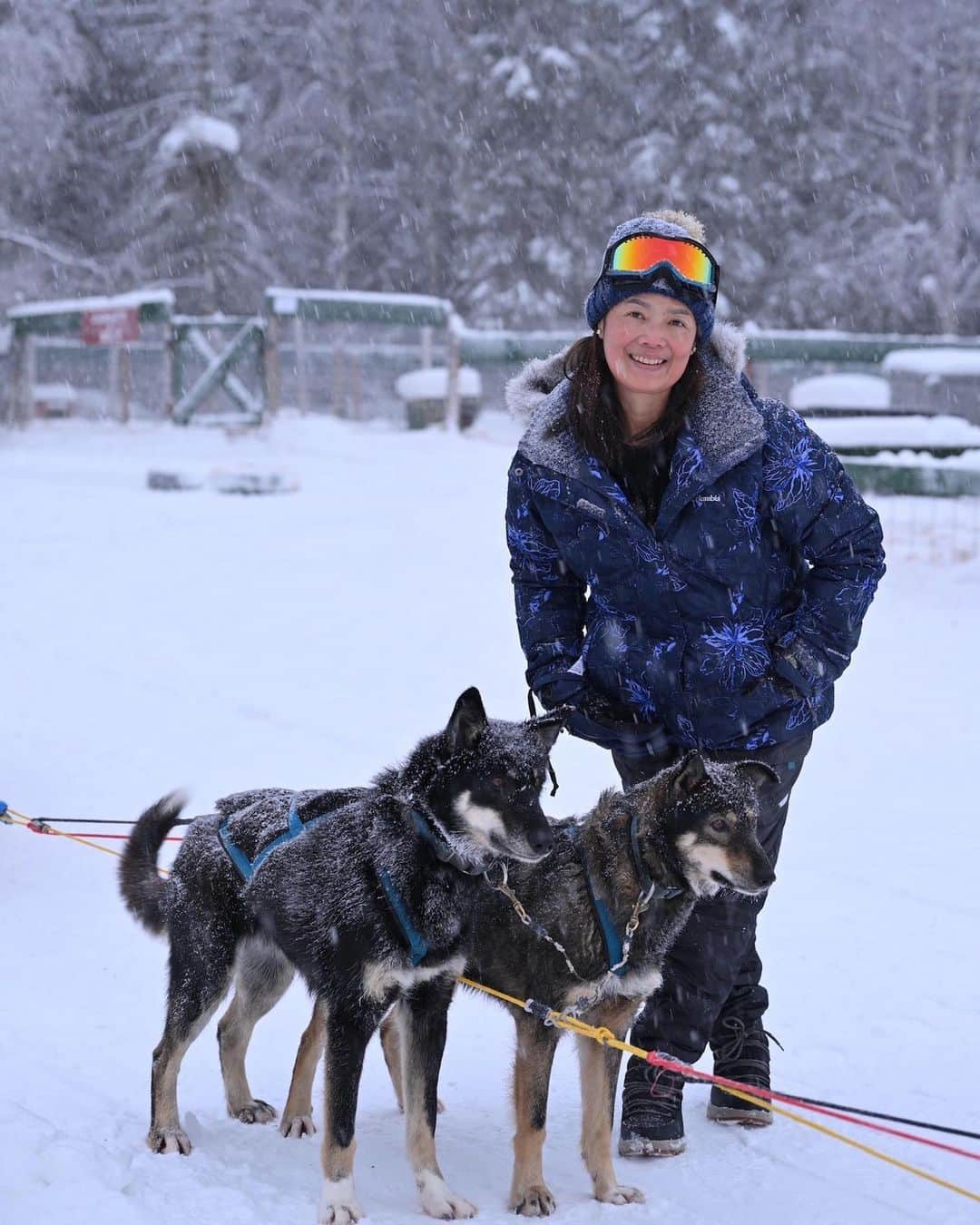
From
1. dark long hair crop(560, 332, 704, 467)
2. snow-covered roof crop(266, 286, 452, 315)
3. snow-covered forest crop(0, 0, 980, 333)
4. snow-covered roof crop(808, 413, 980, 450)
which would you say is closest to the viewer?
dark long hair crop(560, 332, 704, 467)

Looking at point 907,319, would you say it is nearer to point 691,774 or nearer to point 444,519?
point 444,519

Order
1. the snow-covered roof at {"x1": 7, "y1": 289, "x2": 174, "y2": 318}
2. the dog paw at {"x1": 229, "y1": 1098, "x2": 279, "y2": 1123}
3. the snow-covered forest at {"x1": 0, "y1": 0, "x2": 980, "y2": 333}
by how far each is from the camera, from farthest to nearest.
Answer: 1. the snow-covered forest at {"x1": 0, "y1": 0, "x2": 980, "y2": 333}
2. the snow-covered roof at {"x1": 7, "y1": 289, "x2": 174, "y2": 318}
3. the dog paw at {"x1": 229, "y1": 1098, "x2": 279, "y2": 1123}

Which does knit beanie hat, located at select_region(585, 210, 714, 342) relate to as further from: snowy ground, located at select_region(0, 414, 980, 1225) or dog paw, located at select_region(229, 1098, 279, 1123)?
dog paw, located at select_region(229, 1098, 279, 1123)

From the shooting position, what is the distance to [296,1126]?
3.58 metres

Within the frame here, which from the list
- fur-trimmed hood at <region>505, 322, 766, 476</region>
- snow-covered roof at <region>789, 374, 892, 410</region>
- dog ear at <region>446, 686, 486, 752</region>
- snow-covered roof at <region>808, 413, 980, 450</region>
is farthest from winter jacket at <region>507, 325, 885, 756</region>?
snow-covered roof at <region>789, 374, 892, 410</region>

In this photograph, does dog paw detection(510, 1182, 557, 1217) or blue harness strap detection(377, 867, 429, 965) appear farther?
dog paw detection(510, 1182, 557, 1217)

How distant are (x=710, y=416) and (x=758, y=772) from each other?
0.92 m

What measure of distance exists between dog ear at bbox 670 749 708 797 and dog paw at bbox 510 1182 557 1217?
1.05 m

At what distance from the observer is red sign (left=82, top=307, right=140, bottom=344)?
19.9 metres

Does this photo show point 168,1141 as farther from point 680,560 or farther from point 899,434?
point 899,434

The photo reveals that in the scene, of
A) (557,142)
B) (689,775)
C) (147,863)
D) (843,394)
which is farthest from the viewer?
(557,142)

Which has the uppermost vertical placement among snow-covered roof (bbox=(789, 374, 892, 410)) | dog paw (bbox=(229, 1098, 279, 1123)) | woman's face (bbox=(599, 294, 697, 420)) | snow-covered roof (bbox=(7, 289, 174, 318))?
snow-covered roof (bbox=(7, 289, 174, 318))

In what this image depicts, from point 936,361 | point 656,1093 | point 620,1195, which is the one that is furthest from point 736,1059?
point 936,361

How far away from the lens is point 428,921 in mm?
3162
